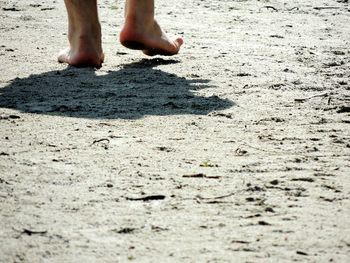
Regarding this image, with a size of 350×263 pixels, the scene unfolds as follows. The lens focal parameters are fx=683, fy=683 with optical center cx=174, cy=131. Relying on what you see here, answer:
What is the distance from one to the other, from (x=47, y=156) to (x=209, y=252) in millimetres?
859

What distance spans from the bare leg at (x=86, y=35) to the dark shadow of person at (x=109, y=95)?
0.26ft

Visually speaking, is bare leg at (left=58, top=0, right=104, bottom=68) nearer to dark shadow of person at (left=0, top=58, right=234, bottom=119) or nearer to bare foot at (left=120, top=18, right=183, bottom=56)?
dark shadow of person at (left=0, top=58, right=234, bottom=119)

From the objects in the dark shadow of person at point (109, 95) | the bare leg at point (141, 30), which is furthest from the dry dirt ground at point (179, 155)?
the bare leg at point (141, 30)

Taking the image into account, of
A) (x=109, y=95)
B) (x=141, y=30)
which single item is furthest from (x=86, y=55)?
(x=109, y=95)

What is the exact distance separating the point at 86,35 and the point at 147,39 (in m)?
0.37

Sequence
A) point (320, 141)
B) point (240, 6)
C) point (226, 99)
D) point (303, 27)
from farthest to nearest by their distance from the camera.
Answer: point (240, 6)
point (303, 27)
point (226, 99)
point (320, 141)

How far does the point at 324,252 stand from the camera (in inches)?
63.7

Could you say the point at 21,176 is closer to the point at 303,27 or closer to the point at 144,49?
the point at 144,49

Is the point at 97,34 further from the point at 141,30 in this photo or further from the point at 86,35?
the point at 141,30

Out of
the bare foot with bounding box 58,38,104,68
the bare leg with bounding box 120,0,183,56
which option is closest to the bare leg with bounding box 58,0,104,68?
Answer: the bare foot with bounding box 58,38,104,68

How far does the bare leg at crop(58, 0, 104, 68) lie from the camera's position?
377cm

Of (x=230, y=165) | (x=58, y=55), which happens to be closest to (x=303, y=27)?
(x=58, y=55)

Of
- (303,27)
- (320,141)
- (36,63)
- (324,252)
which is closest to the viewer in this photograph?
(324,252)

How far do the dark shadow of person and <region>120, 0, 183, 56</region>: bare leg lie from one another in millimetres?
209
